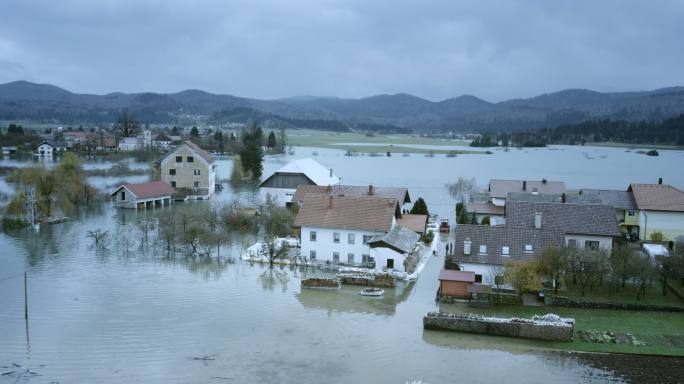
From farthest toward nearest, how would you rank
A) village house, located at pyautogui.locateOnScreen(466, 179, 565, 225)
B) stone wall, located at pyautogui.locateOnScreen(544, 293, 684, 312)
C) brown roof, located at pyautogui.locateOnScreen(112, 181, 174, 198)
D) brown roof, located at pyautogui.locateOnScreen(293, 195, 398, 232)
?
brown roof, located at pyautogui.locateOnScreen(112, 181, 174, 198) → village house, located at pyautogui.locateOnScreen(466, 179, 565, 225) → brown roof, located at pyautogui.locateOnScreen(293, 195, 398, 232) → stone wall, located at pyautogui.locateOnScreen(544, 293, 684, 312)

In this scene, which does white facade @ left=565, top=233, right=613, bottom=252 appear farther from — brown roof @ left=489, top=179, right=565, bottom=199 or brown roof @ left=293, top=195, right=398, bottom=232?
brown roof @ left=489, top=179, right=565, bottom=199

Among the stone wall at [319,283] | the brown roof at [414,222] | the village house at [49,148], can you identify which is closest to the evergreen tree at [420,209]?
the brown roof at [414,222]

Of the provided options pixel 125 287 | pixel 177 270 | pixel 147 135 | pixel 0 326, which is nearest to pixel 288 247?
pixel 177 270

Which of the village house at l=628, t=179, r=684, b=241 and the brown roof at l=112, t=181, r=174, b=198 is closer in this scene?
the village house at l=628, t=179, r=684, b=241

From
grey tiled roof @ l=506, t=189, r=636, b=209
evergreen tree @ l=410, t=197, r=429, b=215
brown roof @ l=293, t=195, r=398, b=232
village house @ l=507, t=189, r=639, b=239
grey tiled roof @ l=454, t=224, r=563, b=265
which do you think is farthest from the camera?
evergreen tree @ l=410, t=197, r=429, b=215

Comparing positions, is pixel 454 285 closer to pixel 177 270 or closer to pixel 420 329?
pixel 420 329

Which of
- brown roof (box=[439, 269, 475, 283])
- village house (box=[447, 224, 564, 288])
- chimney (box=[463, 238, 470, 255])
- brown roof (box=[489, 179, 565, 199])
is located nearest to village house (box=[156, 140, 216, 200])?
brown roof (box=[489, 179, 565, 199])

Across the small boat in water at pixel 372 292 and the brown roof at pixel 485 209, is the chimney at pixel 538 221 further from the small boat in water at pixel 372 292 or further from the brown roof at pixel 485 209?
the brown roof at pixel 485 209

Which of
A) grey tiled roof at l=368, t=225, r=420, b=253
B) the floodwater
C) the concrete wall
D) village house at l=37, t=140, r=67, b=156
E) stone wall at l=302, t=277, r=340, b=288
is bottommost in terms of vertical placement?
the floodwater
